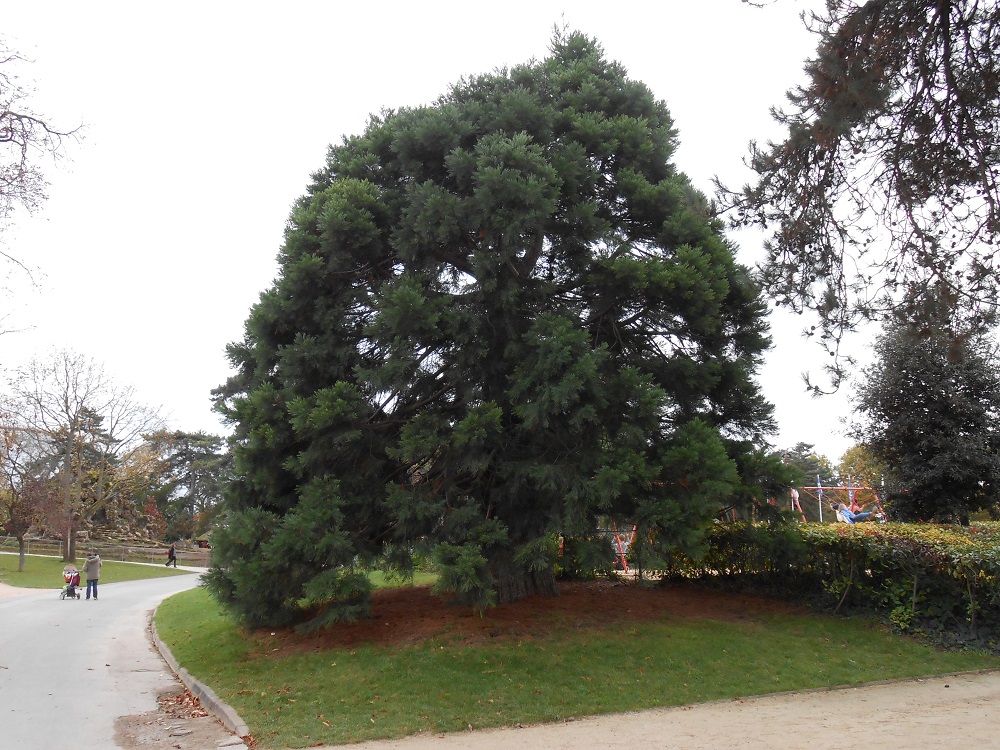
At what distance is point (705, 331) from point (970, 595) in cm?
532

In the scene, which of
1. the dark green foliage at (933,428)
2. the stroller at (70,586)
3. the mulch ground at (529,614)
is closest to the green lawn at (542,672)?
the mulch ground at (529,614)

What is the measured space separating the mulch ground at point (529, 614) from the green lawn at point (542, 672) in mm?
297

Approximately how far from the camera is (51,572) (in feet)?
108

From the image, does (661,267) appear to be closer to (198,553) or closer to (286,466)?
(286,466)

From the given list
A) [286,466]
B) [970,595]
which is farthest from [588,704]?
[970,595]

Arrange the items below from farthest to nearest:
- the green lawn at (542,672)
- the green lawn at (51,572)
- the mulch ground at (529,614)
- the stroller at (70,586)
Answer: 1. the green lawn at (51,572)
2. the stroller at (70,586)
3. the mulch ground at (529,614)
4. the green lawn at (542,672)

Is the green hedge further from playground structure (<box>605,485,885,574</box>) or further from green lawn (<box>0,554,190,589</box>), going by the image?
green lawn (<box>0,554,190,589</box>)

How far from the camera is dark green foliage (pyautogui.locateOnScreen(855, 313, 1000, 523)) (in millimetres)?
16422

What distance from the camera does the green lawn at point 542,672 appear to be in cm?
800

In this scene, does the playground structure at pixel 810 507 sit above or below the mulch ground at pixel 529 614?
above

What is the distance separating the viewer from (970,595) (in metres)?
10.2

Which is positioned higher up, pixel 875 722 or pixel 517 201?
pixel 517 201

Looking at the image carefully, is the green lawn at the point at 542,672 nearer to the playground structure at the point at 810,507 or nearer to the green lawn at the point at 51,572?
the playground structure at the point at 810,507

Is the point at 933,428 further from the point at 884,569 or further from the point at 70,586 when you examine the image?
the point at 70,586
